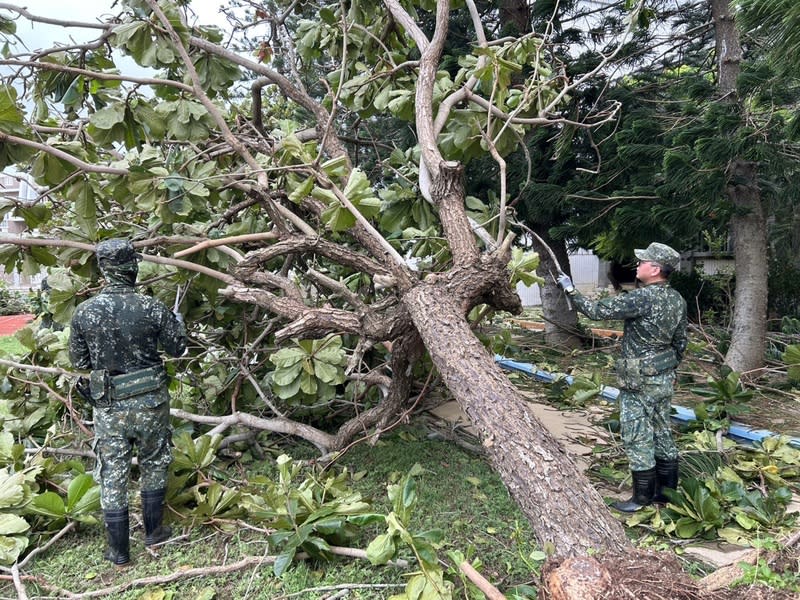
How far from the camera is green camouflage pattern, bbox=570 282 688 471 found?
326 centimetres

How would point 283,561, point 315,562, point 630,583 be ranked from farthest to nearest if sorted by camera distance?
point 315,562, point 283,561, point 630,583

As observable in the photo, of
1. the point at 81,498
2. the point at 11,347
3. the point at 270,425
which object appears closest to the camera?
the point at 81,498

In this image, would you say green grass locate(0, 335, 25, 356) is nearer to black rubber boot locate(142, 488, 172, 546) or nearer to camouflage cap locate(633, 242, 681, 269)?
black rubber boot locate(142, 488, 172, 546)

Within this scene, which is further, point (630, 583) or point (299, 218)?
point (299, 218)

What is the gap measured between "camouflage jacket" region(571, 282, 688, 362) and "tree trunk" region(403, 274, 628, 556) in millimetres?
987

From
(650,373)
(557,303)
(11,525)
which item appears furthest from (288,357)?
(557,303)

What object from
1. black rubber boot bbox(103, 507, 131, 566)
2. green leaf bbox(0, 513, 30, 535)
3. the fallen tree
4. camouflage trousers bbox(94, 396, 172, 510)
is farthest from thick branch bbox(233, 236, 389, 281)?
green leaf bbox(0, 513, 30, 535)

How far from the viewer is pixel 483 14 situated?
795 centimetres

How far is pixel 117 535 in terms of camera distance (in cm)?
279

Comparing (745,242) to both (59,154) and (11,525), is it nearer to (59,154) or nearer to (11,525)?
(59,154)

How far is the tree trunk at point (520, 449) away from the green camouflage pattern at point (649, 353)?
1.03 meters

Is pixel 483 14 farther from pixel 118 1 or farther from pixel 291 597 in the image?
pixel 291 597

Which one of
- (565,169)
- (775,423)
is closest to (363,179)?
(775,423)

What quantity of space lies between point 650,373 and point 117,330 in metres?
2.99
